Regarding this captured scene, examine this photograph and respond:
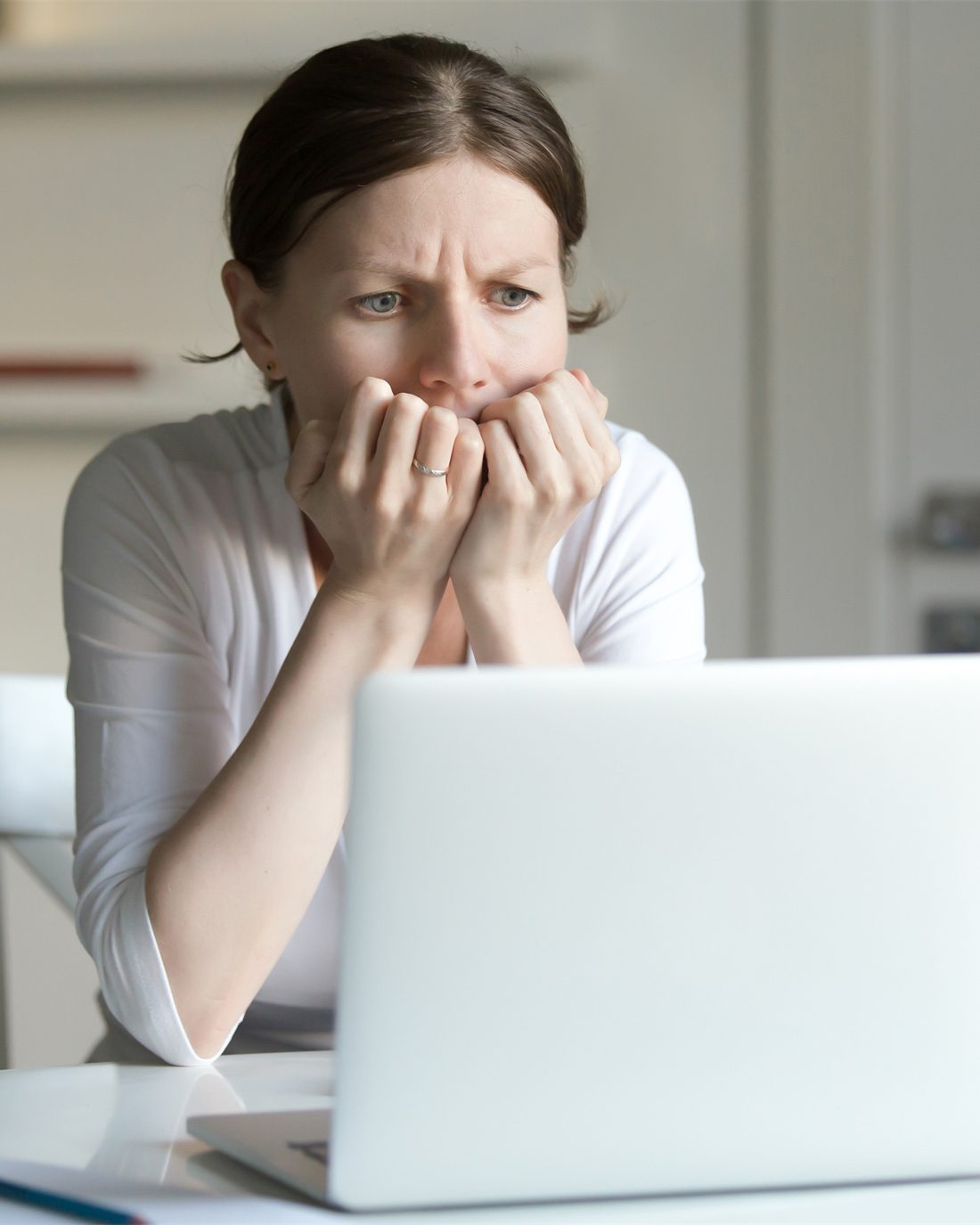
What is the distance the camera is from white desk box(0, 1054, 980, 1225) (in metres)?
0.52

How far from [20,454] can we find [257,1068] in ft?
4.93

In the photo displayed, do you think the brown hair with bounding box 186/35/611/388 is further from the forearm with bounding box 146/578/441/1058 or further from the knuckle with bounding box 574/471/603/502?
the forearm with bounding box 146/578/441/1058

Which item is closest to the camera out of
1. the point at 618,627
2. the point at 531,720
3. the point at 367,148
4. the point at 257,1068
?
the point at 531,720

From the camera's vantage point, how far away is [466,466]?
0.94m

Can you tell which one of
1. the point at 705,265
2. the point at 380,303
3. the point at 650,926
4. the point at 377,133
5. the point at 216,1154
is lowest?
the point at 216,1154

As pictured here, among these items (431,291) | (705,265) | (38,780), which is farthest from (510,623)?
(705,265)

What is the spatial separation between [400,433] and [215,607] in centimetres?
26

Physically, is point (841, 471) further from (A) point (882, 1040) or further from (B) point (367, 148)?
(A) point (882, 1040)

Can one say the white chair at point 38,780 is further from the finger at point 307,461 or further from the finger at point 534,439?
the finger at point 534,439

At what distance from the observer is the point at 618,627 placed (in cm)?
108

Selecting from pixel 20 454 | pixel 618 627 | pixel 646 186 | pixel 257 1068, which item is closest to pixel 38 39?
pixel 20 454

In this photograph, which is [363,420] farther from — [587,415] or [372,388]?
[587,415]

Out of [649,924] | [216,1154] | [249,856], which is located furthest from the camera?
[249,856]

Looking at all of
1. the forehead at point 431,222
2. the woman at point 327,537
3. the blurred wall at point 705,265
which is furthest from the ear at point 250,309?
the blurred wall at point 705,265
